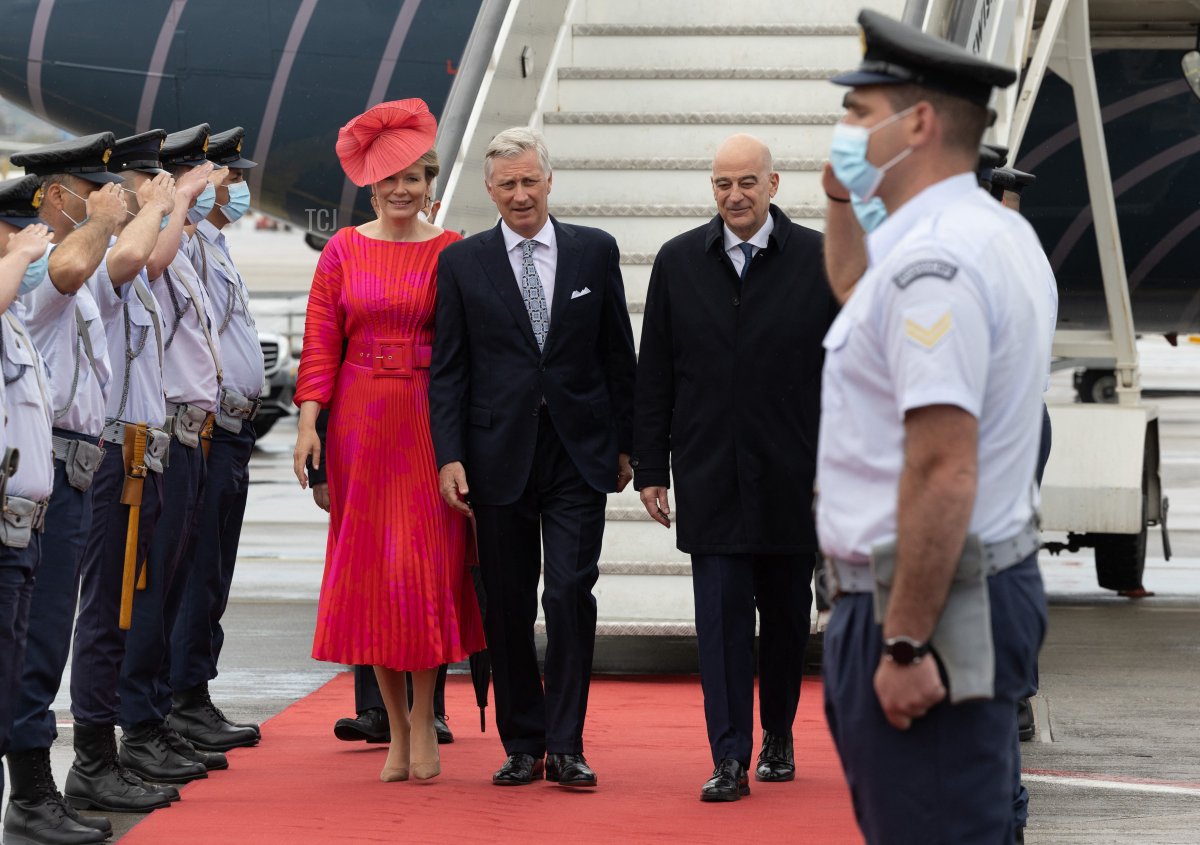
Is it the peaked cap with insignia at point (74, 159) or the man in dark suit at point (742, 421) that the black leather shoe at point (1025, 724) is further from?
the peaked cap with insignia at point (74, 159)

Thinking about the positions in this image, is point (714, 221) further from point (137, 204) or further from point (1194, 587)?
point (1194, 587)

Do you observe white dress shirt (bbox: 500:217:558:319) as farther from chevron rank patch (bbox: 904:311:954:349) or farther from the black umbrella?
chevron rank patch (bbox: 904:311:954:349)

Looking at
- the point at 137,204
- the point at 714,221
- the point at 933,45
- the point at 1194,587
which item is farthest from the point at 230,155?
the point at 1194,587

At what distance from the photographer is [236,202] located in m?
6.28

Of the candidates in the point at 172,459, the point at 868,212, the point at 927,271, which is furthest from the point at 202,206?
the point at 927,271

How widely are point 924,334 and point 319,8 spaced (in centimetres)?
885

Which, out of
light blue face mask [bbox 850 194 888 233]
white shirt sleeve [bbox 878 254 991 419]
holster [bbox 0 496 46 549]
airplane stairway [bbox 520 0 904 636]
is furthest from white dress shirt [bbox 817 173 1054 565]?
airplane stairway [bbox 520 0 904 636]

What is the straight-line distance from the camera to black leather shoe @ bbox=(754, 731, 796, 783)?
5488mm

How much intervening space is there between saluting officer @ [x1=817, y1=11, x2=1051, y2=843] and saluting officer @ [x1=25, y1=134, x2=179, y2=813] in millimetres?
2904

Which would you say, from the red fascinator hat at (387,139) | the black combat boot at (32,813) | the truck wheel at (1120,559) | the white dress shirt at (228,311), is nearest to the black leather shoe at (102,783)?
the black combat boot at (32,813)

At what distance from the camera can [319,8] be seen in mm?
10805

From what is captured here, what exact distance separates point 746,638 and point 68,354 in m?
2.10

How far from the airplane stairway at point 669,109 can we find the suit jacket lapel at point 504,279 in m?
1.80

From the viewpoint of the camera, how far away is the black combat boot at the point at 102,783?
201 inches
